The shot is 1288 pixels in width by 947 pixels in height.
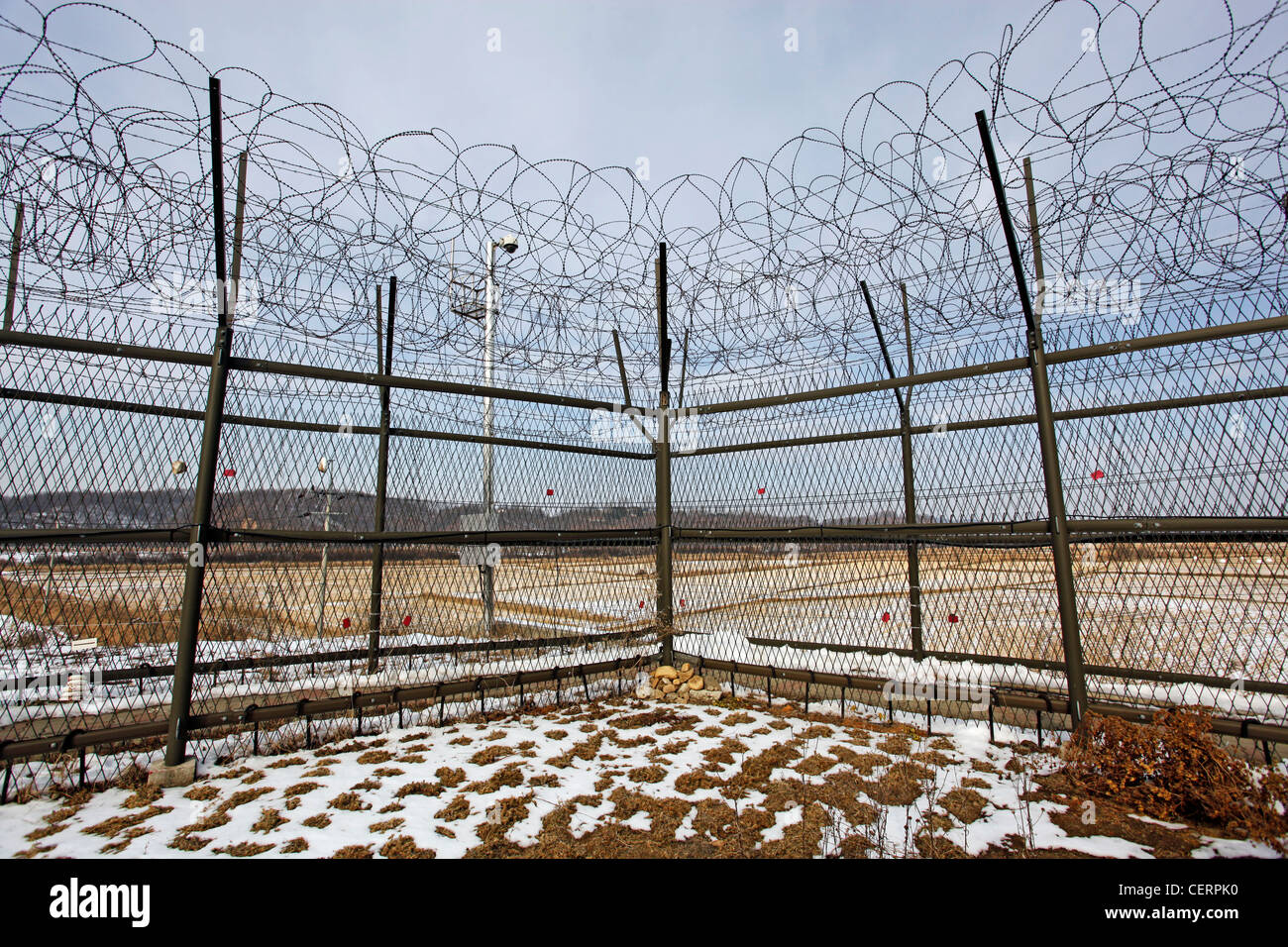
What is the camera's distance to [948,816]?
2.98m

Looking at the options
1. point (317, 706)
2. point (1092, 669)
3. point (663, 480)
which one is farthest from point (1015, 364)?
point (317, 706)

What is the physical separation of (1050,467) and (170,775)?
220 inches

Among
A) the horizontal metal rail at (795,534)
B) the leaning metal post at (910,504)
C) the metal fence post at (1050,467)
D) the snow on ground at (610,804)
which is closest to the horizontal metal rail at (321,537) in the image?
the horizontal metal rail at (795,534)

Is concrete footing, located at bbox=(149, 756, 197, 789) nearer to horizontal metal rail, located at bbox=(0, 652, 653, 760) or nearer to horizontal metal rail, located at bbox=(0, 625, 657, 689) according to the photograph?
horizontal metal rail, located at bbox=(0, 652, 653, 760)

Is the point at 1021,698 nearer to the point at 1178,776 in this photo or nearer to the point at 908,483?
the point at 1178,776

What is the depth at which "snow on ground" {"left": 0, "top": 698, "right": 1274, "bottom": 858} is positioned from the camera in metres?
2.69

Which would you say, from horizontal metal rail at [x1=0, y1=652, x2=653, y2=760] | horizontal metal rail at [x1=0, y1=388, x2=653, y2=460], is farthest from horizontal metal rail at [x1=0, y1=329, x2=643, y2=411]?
horizontal metal rail at [x1=0, y1=652, x2=653, y2=760]

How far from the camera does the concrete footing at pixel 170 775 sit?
339cm

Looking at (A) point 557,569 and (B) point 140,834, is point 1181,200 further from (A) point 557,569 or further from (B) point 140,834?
(B) point 140,834

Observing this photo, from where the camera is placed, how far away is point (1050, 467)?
385 centimetres

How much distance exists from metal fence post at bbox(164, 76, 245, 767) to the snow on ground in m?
0.39
